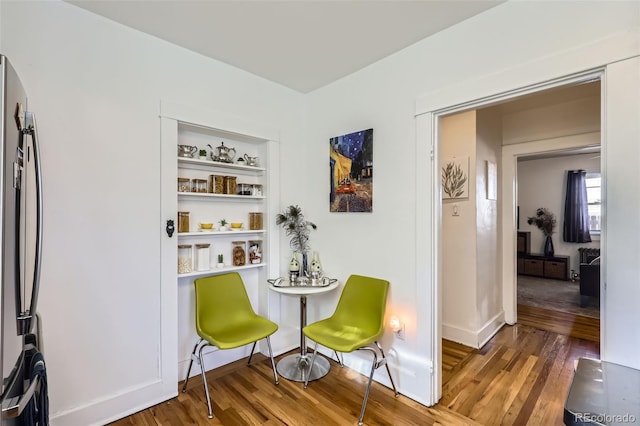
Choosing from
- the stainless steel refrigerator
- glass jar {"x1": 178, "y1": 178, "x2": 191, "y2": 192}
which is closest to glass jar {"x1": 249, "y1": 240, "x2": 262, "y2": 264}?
glass jar {"x1": 178, "y1": 178, "x2": 191, "y2": 192}

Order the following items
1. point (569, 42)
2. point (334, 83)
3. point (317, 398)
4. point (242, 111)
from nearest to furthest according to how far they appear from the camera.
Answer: point (569, 42)
point (317, 398)
point (242, 111)
point (334, 83)

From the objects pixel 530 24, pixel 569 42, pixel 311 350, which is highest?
pixel 530 24

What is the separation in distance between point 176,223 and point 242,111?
113 centimetres

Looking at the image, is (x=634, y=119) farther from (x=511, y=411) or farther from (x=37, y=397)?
(x=37, y=397)

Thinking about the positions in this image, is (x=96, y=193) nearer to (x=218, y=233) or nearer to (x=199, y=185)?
(x=199, y=185)

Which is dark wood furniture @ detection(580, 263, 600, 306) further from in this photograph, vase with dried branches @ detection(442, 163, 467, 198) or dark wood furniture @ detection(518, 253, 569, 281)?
vase with dried branches @ detection(442, 163, 467, 198)

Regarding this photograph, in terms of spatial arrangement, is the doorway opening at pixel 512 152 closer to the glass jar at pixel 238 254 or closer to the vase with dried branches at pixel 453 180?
the vase with dried branches at pixel 453 180

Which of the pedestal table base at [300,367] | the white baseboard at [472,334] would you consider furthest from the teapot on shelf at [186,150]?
the white baseboard at [472,334]

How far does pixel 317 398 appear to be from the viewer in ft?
7.32

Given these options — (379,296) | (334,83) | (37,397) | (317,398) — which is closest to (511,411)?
(379,296)

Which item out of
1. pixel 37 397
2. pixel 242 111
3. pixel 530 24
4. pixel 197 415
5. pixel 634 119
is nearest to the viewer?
pixel 37 397

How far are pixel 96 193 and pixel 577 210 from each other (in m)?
7.97

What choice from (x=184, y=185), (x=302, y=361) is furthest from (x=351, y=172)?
(x=302, y=361)

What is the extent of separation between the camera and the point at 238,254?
9.19 feet
